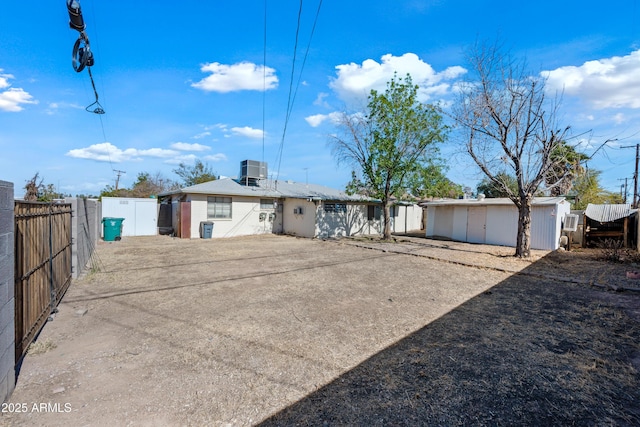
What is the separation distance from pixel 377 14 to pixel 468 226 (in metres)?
12.1

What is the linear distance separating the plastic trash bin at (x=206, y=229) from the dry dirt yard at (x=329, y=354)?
27.6 ft

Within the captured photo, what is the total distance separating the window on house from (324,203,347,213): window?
211 centimetres

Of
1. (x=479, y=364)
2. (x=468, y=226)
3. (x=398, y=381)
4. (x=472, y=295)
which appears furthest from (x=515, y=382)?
(x=468, y=226)

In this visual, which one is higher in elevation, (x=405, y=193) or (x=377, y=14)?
(x=377, y=14)

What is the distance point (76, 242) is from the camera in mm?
6461

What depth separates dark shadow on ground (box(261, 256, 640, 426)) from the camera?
2.53 metres

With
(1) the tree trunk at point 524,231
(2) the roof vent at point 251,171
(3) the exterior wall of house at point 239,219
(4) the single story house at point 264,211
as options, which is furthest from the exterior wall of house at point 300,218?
(1) the tree trunk at point 524,231

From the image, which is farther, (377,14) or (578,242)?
(578,242)

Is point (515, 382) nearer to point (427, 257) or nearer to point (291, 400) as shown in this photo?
point (291, 400)

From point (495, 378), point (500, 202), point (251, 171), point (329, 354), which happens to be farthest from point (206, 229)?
point (495, 378)

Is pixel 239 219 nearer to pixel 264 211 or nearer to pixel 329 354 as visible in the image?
pixel 264 211

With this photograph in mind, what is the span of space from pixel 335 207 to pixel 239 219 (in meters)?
5.44

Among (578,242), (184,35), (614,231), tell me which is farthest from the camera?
(578,242)

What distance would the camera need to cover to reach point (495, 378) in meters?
3.10
